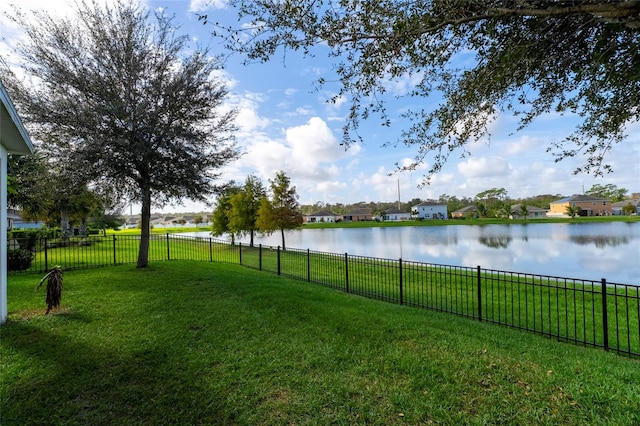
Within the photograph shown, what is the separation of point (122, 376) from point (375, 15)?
4.71m

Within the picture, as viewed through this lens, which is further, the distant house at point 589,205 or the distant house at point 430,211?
the distant house at point 430,211

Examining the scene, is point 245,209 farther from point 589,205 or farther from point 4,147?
point 589,205

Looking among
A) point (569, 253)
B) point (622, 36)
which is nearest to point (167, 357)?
point (622, 36)

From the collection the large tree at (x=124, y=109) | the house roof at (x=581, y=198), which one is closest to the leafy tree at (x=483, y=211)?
the house roof at (x=581, y=198)

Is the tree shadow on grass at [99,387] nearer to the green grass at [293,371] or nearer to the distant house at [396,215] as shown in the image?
the green grass at [293,371]

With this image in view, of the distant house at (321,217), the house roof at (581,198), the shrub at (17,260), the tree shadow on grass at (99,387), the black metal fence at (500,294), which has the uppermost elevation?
the house roof at (581,198)

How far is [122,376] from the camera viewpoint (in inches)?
129

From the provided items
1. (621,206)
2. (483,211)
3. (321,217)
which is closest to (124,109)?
(483,211)

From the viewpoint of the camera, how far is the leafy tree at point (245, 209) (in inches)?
948

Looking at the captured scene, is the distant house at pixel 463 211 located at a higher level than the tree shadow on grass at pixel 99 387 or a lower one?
higher

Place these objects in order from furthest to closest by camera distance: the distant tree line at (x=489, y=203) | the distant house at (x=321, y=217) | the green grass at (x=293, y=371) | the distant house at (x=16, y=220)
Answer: the distant house at (x=321, y=217) < the distant tree line at (x=489, y=203) < the distant house at (x=16, y=220) < the green grass at (x=293, y=371)

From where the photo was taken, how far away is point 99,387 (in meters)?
3.10

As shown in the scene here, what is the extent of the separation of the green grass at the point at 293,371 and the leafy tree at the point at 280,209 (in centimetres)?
1681

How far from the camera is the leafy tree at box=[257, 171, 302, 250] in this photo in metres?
22.4
